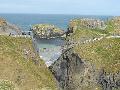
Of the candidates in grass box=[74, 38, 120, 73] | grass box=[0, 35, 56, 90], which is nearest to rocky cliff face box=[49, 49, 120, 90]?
grass box=[74, 38, 120, 73]

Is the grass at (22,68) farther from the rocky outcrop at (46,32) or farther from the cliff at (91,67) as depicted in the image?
the rocky outcrop at (46,32)

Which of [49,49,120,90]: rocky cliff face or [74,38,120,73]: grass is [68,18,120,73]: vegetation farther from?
[49,49,120,90]: rocky cliff face

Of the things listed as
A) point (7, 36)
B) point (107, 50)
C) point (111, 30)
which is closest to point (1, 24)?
point (7, 36)

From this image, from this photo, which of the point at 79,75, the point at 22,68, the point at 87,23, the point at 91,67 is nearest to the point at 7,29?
the point at 22,68

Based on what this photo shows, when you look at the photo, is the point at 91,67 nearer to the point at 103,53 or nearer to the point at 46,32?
the point at 103,53

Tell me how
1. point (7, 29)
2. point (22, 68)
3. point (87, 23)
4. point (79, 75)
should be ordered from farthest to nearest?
1. point (87, 23)
2. point (7, 29)
3. point (79, 75)
4. point (22, 68)

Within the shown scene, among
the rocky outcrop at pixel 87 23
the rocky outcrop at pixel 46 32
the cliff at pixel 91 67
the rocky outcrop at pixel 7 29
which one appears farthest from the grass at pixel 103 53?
the rocky outcrop at pixel 46 32
